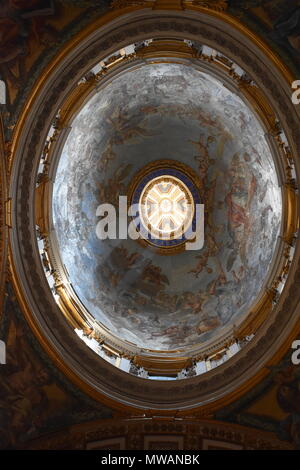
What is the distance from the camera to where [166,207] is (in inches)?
808

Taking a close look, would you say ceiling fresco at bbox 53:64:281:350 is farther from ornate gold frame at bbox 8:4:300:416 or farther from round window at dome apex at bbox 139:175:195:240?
ornate gold frame at bbox 8:4:300:416

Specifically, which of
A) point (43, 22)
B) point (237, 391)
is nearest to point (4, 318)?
point (237, 391)

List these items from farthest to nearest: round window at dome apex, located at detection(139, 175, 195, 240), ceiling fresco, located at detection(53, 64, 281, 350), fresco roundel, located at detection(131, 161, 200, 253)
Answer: round window at dome apex, located at detection(139, 175, 195, 240), fresco roundel, located at detection(131, 161, 200, 253), ceiling fresco, located at detection(53, 64, 281, 350)

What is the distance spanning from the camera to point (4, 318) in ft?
42.3

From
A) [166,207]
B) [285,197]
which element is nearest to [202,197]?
[166,207]

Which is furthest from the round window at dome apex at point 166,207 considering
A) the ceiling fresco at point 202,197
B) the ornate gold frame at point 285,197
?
the ornate gold frame at point 285,197

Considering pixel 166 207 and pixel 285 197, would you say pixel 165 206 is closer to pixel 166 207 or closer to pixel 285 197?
pixel 166 207

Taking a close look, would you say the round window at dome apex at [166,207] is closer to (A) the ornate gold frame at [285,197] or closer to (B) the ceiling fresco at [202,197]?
(B) the ceiling fresco at [202,197]

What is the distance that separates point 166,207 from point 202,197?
5.44ft

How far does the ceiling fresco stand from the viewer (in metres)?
15.9

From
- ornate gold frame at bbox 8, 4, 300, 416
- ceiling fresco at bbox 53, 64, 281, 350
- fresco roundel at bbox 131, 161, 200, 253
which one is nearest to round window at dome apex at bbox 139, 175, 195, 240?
fresco roundel at bbox 131, 161, 200, 253

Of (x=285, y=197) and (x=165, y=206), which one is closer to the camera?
(x=285, y=197)

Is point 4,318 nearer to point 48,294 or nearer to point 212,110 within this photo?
point 48,294

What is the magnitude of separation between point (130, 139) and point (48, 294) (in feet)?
25.3
